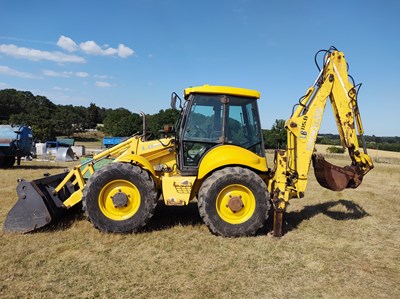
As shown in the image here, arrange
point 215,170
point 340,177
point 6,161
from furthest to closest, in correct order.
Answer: point 6,161
point 340,177
point 215,170

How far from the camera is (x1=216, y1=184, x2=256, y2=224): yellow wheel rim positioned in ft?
20.5

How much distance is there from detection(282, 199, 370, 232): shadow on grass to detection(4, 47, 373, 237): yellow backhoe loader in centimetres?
104

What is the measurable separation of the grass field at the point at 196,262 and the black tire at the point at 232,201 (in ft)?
0.75

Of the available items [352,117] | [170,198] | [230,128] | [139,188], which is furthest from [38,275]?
[352,117]

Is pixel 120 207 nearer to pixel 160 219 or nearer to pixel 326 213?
pixel 160 219

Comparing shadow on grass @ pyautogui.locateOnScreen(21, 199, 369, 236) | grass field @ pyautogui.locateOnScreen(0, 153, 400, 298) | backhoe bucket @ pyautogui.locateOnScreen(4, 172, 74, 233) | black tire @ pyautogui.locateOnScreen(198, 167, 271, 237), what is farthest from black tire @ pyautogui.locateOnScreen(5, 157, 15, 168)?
black tire @ pyautogui.locateOnScreen(198, 167, 271, 237)

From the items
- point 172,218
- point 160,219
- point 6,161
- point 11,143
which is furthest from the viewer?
point 6,161

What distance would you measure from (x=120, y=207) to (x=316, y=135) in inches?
151

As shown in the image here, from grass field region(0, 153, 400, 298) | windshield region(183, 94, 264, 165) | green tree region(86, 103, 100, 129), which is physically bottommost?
grass field region(0, 153, 400, 298)

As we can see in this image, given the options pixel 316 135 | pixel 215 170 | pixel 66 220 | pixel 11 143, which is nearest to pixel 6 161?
pixel 11 143

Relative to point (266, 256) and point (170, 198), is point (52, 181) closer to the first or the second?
point (170, 198)

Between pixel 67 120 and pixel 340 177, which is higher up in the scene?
pixel 67 120

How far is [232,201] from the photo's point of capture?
621 cm

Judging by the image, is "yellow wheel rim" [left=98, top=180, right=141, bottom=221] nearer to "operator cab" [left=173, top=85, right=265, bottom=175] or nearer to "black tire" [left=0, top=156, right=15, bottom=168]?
"operator cab" [left=173, top=85, right=265, bottom=175]
